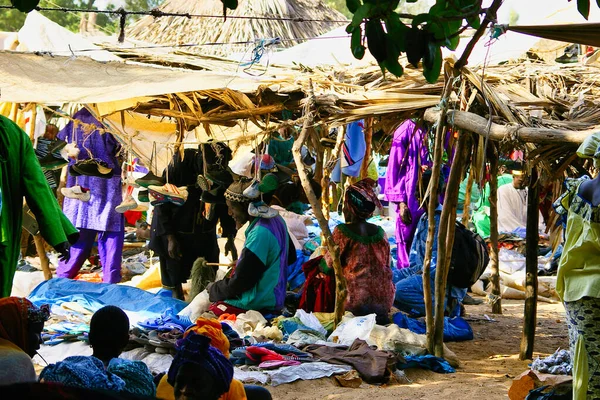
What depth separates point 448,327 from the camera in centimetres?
816

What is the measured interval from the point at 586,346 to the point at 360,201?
3.25 meters

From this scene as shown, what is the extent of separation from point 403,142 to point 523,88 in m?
2.70

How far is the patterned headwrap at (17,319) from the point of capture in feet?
12.0

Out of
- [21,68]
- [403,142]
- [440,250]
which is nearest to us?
[21,68]

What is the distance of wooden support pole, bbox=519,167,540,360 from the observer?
7.15 metres

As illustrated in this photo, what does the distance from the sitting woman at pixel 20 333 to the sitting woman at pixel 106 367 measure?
7.4 inches

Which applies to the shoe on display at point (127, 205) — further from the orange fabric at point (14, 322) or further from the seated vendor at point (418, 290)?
the orange fabric at point (14, 322)

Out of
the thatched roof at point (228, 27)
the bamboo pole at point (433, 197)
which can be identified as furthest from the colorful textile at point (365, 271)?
the thatched roof at point (228, 27)

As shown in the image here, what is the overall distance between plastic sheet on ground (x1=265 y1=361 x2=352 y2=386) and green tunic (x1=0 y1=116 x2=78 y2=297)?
6.28 feet

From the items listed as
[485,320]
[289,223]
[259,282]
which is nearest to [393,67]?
[259,282]

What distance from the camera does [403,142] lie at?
1020cm

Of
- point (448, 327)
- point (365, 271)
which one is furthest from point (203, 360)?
point (448, 327)

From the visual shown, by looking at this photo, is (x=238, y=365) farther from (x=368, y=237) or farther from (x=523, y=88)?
(x=523, y=88)

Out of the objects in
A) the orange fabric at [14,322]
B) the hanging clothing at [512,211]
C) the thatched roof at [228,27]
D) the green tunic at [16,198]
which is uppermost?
the thatched roof at [228,27]
